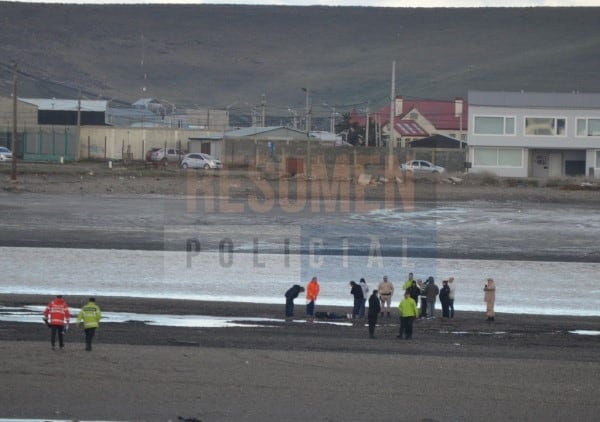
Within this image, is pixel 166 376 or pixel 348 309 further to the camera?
pixel 348 309

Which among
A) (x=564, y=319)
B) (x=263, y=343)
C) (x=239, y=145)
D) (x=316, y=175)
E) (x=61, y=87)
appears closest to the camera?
(x=263, y=343)

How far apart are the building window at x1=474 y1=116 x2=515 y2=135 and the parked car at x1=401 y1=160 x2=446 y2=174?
332 centimetres

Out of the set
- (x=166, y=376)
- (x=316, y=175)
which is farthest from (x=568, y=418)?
(x=316, y=175)

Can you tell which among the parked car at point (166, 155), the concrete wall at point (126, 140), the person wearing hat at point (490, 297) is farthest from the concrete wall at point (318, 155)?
the person wearing hat at point (490, 297)

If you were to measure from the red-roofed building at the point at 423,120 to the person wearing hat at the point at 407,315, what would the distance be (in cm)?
6689

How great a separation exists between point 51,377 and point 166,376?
1.75 meters

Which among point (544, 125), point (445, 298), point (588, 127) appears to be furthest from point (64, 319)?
point (588, 127)

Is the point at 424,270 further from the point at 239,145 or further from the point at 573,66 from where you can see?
the point at 573,66

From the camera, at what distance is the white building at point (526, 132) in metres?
62.2

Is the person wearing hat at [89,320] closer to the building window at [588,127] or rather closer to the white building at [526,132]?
the white building at [526,132]

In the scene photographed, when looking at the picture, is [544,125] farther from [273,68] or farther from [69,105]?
[273,68]

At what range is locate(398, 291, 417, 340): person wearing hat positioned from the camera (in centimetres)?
2077

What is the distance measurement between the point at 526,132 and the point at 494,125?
6.18 ft

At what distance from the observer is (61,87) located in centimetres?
15288
